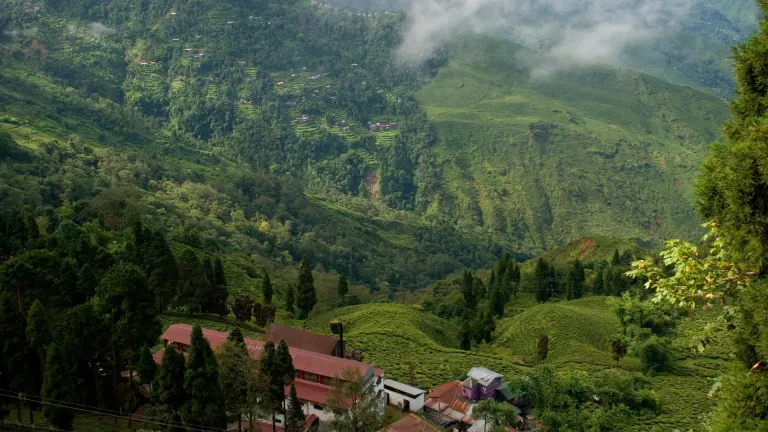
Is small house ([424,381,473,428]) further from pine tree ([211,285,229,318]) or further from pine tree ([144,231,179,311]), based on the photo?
pine tree ([144,231,179,311])

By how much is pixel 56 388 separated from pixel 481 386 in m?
26.3

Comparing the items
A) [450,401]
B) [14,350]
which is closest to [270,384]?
[14,350]

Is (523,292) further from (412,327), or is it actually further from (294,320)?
(294,320)

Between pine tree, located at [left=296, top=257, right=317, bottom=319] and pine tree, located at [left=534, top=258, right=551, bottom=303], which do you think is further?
pine tree, located at [left=534, top=258, right=551, bottom=303]

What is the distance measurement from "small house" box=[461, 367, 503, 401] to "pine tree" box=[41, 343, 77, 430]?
2502cm

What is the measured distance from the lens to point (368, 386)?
41.4m

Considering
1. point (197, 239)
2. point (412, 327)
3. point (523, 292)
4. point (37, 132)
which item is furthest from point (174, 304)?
point (37, 132)

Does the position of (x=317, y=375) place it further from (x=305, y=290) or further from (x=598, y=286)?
(x=598, y=286)

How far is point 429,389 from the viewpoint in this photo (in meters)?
50.8

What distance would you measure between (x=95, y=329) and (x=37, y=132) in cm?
12427

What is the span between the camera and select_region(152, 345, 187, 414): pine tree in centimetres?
3241

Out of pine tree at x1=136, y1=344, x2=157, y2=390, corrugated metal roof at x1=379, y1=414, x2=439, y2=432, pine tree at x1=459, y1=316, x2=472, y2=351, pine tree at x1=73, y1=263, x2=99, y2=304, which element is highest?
pine tree at x1=73, y1=263, x2=99, y2=304

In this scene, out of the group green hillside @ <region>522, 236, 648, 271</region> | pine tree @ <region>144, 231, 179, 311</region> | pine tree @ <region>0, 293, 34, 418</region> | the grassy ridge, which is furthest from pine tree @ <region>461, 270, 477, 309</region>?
pine tree @ <region>0, 293, 34, 418</region>

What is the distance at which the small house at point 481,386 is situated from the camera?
45969 millimetres
